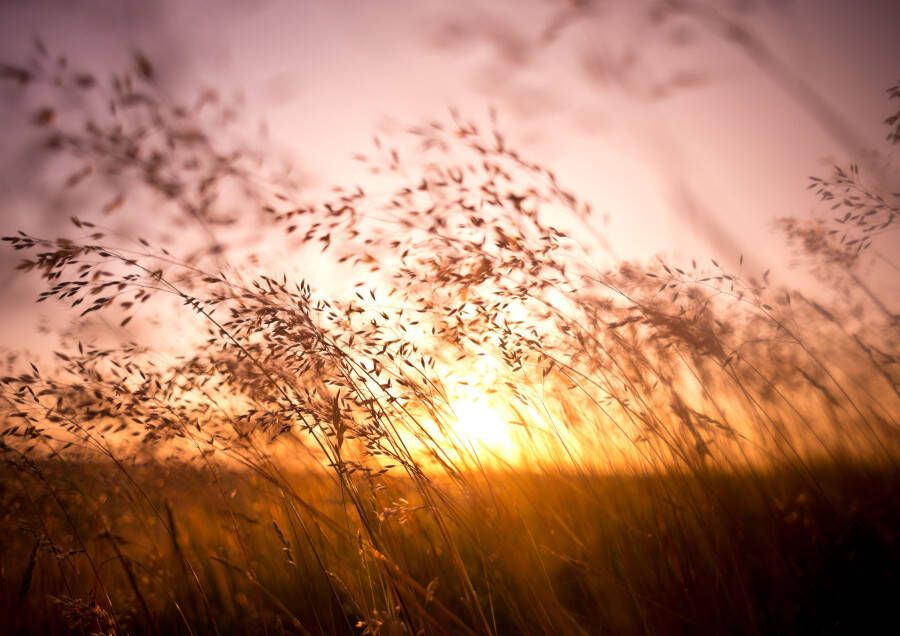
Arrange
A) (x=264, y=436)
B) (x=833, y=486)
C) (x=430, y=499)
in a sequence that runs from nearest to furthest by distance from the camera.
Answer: (x=430, y=499)
(x=833, y=486)
(x=264, y=436)

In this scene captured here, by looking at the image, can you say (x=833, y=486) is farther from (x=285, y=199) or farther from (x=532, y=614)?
(x=285, y=199)

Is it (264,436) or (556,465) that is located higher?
(264,436)

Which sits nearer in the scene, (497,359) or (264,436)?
(264,436)

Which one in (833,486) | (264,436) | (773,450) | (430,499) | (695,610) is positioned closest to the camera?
(695,610)

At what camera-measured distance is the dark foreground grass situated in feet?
4.99

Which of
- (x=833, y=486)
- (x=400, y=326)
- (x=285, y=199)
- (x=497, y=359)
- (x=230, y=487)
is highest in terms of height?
(x=285, y=199)

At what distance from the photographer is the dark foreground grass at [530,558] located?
1522 mm

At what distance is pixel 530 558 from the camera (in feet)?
6.11

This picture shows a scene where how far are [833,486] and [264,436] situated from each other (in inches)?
96.3

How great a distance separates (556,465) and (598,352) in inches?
A: 22.3

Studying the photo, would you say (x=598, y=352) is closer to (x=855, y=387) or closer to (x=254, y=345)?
(x=855, y=387)

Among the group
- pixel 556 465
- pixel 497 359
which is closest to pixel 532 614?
pixel 556 465

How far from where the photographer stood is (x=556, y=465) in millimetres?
2471

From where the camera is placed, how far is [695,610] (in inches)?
59.7
